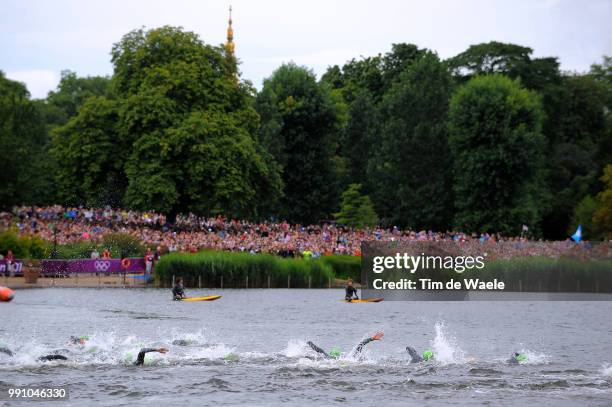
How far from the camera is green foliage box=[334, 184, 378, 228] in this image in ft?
331

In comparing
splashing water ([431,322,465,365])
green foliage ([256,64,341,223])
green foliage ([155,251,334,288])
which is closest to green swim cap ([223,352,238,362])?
splashing water ([431,322,465,365])

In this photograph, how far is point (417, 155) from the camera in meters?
107

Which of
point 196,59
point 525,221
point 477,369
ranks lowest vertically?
point 477,369

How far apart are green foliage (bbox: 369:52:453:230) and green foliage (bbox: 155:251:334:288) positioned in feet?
107

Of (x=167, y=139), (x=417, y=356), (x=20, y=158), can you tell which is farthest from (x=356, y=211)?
(x=417, y=356)

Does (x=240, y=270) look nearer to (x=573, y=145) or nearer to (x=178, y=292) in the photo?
(x=178, y=292)

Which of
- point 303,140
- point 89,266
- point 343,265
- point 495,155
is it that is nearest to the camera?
point 89,266

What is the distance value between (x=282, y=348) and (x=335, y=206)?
6996 cm

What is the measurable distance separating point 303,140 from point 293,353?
74.3 meters

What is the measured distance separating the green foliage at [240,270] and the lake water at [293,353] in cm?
793

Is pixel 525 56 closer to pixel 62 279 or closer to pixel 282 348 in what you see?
pixel 62 279

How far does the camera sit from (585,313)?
60750 mm

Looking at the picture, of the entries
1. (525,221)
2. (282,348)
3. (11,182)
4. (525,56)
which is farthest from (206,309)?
(525,56)

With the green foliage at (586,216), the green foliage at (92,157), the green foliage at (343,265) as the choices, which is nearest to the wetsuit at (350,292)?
the green foliage at (343,265)
